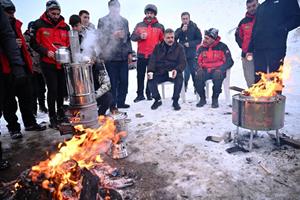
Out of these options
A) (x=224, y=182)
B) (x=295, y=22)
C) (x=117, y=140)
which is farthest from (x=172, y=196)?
(x=295, y=22)

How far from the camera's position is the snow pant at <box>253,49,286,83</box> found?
5.16 m

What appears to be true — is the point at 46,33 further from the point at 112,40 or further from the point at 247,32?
the point at 247,32

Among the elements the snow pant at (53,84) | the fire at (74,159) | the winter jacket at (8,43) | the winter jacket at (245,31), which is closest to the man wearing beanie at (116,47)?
the snow pant at (53,84)

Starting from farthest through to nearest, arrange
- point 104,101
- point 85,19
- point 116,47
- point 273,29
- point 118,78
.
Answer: point 118,78 → point 116,47 → point 85,19 → point 104,101 → point 273,29

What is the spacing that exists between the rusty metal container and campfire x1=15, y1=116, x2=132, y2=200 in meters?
1.91

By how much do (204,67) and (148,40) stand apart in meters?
1.77

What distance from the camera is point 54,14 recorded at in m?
4.97

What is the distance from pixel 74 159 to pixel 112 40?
430cm

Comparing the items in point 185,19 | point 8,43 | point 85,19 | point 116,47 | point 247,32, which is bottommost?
point 8,43

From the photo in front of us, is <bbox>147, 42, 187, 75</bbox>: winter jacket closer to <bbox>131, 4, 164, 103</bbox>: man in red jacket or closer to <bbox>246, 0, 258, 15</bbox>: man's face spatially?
<bbox>131, 4, 164, 103</bbox>: man in red jacket

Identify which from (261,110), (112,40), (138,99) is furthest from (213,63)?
(261,110)

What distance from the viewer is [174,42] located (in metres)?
6.85

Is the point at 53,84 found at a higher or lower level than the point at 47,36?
lower

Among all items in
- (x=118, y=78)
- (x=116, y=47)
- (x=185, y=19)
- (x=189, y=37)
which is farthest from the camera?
(x=189, y=37)
